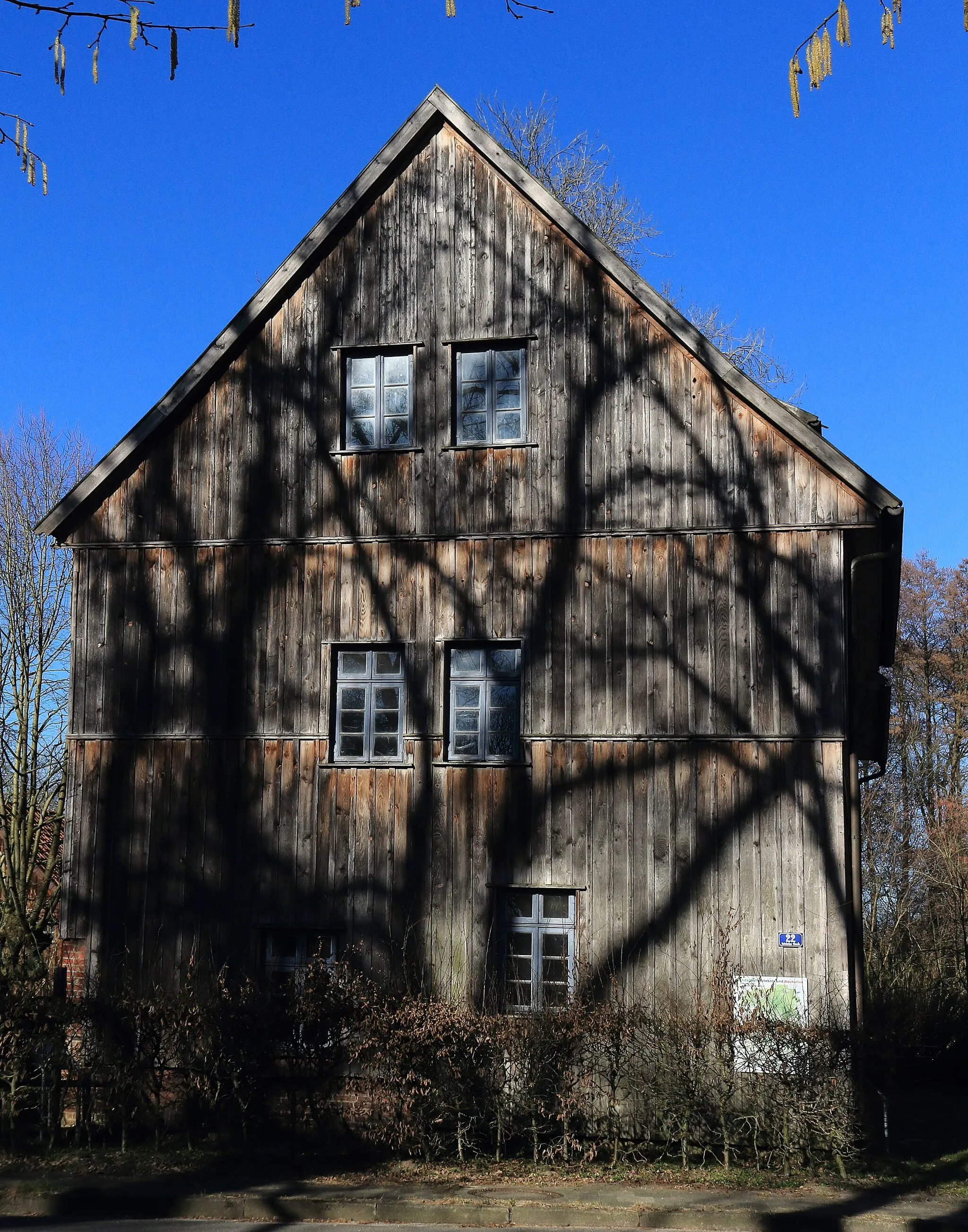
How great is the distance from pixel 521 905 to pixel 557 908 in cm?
41

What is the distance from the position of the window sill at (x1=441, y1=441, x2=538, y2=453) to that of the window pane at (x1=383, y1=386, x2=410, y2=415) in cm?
78

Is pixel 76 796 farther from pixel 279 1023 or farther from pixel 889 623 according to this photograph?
pixel 889 623

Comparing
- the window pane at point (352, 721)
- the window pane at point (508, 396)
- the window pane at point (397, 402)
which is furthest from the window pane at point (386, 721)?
the window pane at point (508, 396)

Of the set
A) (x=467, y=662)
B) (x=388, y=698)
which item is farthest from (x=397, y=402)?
(x=388, y=698)

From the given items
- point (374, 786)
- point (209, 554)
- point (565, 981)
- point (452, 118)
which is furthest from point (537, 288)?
point (565, 981)

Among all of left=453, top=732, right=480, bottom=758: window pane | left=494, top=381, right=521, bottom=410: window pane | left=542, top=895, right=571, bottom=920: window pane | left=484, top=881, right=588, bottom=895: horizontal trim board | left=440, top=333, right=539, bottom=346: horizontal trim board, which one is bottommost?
left=542, top=895, right=571, bottom=920: window pane

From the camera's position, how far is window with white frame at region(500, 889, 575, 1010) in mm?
14320

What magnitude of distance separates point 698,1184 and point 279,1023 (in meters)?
4.29

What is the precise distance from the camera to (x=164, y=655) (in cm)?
1595

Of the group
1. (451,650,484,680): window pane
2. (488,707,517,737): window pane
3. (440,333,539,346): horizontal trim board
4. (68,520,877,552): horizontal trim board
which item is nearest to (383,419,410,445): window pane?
(68,520,877,552): horizontal trim board

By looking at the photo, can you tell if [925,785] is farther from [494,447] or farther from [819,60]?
[819,60]

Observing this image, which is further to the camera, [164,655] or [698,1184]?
[164,655]

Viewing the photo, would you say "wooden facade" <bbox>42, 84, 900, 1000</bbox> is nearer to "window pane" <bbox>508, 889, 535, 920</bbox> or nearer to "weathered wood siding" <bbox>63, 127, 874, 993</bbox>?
"weathered wood siding" <bbox>63, 127, 874, 993</bbox>

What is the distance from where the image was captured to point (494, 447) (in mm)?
15414
